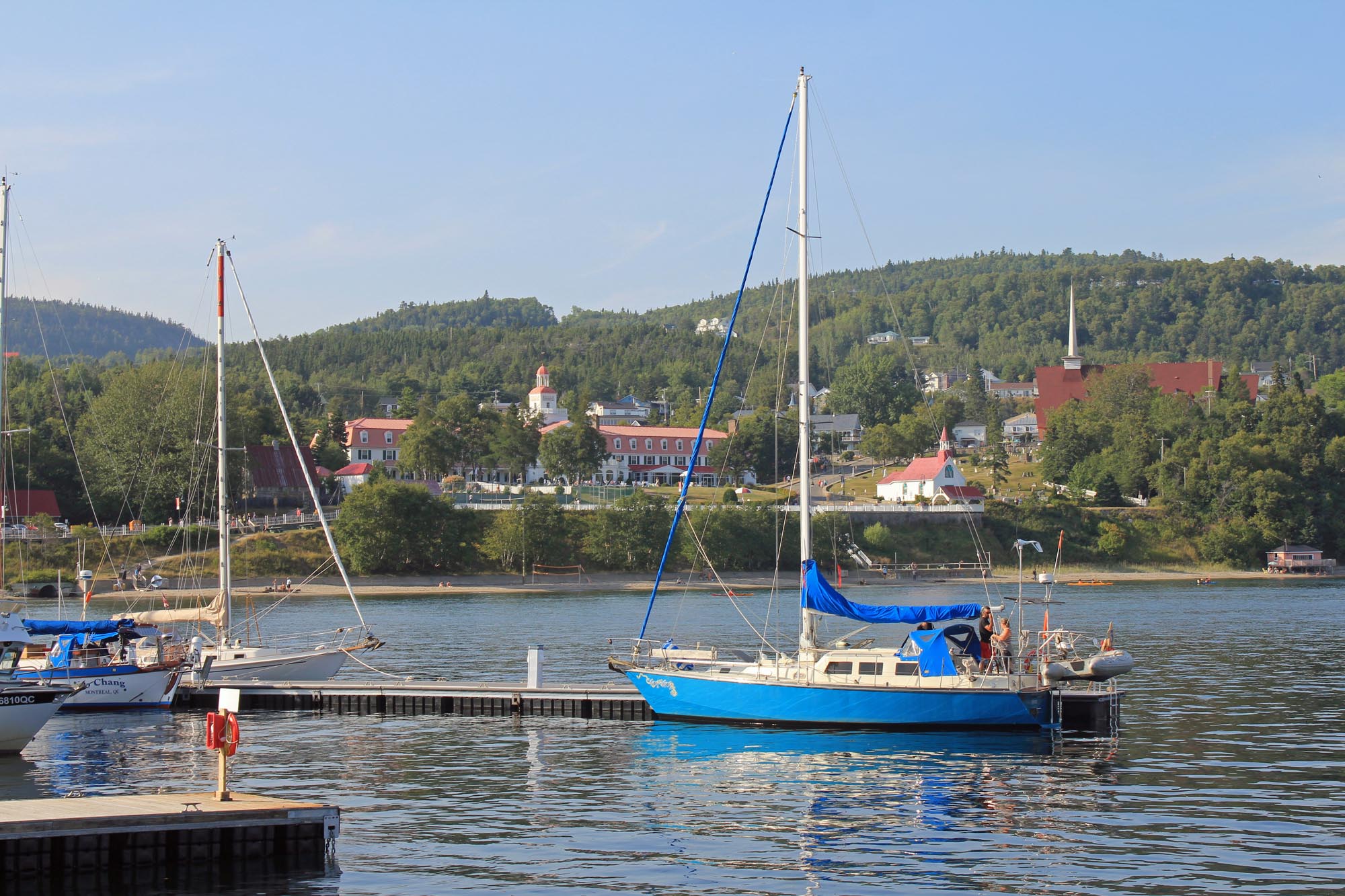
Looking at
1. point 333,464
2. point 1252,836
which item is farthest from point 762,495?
point 1252,836

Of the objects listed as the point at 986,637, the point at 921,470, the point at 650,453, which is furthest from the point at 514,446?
the point at 986,637

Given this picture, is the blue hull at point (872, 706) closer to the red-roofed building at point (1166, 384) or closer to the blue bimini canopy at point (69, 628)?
the blue bimini canopy at point (69, 628)

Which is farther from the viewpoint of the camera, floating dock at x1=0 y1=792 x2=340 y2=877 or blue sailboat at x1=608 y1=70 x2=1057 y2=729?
blue sailboat at x1=608 y1=70 x2=1057 y2=729

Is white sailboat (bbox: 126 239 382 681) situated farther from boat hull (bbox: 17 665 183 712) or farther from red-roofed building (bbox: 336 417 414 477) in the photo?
red-roofed building (bbox: 336 417 414 477)

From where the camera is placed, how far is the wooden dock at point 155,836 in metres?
20.7

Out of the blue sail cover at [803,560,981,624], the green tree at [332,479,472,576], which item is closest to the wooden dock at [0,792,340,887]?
the blue sail cover at [803,560,981,624]

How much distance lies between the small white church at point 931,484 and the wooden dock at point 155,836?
111454 millimetres

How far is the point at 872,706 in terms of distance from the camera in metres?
33.9

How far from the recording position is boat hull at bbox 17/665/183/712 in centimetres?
4022

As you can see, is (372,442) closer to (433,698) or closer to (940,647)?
(433,698)

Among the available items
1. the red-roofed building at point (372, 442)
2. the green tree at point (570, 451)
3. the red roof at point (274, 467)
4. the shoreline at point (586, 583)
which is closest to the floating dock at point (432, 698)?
the shoreline at point (586, 583)

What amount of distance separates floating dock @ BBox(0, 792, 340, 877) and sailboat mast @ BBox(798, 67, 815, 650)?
1589cm

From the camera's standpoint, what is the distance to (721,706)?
3597 centimetres

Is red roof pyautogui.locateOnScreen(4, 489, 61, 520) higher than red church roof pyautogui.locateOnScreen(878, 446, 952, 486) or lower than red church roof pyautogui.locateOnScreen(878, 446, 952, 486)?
lower
